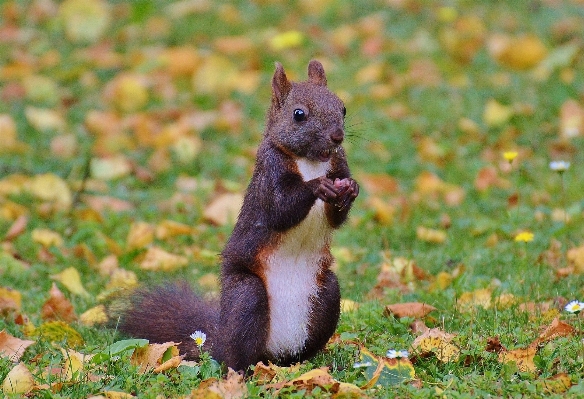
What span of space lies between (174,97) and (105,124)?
778mm

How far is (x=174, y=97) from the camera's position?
26.7 ft

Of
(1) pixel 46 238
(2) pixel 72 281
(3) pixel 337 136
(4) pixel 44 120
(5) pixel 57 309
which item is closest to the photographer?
(3) pixel 337 136

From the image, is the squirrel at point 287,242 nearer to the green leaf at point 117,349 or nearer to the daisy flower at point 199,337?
the daisy flower at point 199,337

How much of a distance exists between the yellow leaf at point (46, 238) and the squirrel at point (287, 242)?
211cm

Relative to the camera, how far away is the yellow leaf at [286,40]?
27.8ft

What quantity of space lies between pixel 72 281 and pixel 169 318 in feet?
3.14

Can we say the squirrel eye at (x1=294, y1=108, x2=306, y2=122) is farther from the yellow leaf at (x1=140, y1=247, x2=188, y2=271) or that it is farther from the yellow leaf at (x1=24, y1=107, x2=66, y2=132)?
the yellow leaf at (x1=24, y1=107, x2=66, y2=132)

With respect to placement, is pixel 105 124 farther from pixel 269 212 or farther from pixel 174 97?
pixel 269 212

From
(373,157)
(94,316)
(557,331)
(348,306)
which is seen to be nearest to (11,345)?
(94,316)

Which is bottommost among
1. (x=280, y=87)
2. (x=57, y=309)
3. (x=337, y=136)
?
(x=57, y=309)

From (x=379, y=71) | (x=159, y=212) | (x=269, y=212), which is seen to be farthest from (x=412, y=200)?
(x=269, y=212)

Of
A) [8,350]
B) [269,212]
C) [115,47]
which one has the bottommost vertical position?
[8,350]

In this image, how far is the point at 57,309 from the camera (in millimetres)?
4508

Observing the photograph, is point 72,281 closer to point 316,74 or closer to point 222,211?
point 222,211
